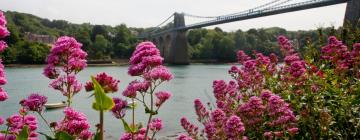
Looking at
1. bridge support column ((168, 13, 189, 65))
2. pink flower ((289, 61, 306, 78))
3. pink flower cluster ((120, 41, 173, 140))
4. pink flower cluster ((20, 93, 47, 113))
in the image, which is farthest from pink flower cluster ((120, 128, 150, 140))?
bridge support column ((168, 13, 189, 65))

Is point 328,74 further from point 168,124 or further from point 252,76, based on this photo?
point 168,124

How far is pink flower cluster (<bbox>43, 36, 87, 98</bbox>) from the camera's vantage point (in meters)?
2.47

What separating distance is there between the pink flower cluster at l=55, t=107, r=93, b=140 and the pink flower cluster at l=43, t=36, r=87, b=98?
→ 293 millimetres

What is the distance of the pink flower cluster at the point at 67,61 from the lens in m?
2.47

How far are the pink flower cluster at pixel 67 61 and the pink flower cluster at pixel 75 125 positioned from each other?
29 cm

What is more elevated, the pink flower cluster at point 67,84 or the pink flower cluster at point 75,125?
the pink flower cluster at point 67,84

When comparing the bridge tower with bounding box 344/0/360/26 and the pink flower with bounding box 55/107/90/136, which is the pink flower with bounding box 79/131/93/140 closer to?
the pink flower with bounding box 55/107/90/136

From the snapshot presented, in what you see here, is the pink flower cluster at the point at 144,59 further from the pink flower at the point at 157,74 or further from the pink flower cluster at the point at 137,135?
the pink flower cluster at the point at 137,135

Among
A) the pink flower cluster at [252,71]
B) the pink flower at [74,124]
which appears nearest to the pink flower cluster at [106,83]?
the pink flower at [74,124]

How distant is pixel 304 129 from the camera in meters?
4.18

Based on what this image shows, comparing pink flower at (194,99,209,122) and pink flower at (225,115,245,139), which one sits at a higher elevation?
pink flower at (225,115,245,139)

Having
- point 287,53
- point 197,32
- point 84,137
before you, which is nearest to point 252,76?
point 287,53

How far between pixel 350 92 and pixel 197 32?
113 meters

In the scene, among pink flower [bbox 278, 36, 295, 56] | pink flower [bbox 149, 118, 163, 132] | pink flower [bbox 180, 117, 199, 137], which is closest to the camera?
pink flower [bbox 149, 118, 163, 132]
